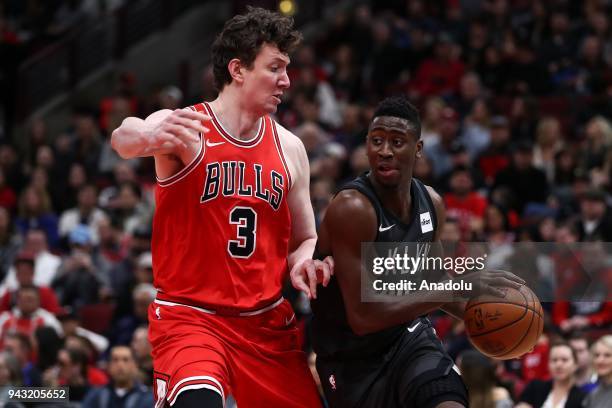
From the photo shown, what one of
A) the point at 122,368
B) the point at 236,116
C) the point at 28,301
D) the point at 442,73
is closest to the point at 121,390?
the point at 122,368

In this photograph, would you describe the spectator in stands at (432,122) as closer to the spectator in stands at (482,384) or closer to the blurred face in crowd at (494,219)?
the blurred face in crowd at (494,219)

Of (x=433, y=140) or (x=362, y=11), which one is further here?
(x=362, y=11)

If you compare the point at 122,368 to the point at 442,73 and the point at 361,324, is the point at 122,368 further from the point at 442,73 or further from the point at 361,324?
the point at 442,73

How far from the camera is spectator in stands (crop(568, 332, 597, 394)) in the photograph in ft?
29.5

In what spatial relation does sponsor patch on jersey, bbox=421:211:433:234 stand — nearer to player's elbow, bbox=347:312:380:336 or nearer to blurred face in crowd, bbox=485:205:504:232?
player's elbow, bbox=347:312:380:336

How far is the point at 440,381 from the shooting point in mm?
5492

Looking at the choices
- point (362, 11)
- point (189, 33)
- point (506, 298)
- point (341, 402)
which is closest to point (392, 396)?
point (341, 402)

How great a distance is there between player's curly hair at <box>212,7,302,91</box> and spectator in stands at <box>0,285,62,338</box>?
6.35 meters

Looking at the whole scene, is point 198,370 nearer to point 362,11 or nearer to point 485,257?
point 485,257

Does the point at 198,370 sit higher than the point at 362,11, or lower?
lower

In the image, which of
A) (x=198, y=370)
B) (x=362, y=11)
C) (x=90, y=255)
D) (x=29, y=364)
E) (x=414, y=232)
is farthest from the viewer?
(x=362, y=11)

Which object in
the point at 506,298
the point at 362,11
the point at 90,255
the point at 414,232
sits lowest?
the point at 506,298

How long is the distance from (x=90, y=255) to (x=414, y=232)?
318 inches

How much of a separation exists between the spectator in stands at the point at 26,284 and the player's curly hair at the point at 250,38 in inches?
268
